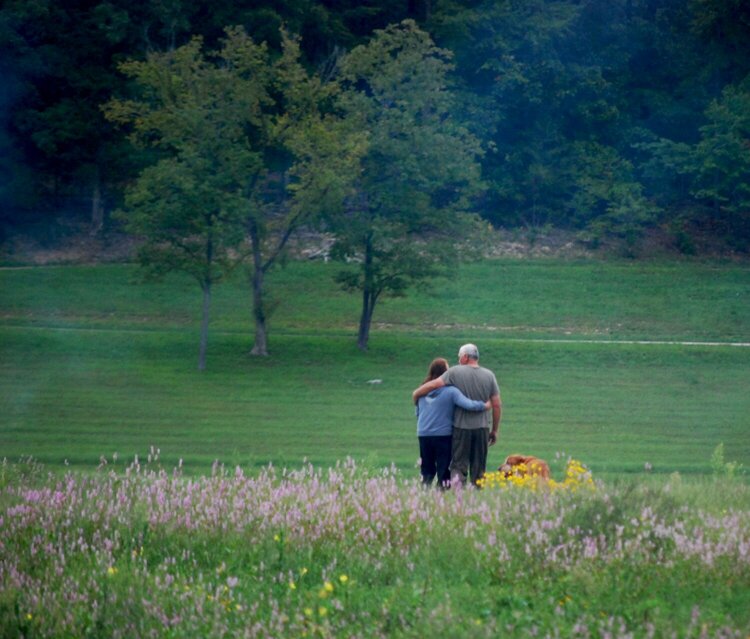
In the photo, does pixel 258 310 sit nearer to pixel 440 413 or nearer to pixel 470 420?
pixel 440 413

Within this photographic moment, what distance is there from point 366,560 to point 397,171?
2818cm

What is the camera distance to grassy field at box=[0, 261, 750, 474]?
1989cm

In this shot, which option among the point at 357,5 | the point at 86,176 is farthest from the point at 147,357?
the point at 357,5

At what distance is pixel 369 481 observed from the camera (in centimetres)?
886

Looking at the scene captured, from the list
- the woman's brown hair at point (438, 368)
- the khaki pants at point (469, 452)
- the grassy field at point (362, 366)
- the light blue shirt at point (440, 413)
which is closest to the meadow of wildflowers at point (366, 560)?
the khaki pants at point (469, 452)

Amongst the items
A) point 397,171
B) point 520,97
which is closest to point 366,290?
point 397,171

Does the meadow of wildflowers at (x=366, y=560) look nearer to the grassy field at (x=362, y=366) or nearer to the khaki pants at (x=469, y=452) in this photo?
the khaki pants at (x=469, y=452)

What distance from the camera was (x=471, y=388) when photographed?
10.9m

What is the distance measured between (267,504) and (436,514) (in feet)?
4.40

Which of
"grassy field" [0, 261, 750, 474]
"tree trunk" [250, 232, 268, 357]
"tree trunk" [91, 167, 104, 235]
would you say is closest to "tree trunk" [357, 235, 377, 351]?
"grassy field" [0, 261, 750, 474]

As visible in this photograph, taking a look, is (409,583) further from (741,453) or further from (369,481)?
(741,453)

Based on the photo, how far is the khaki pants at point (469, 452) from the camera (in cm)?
1091

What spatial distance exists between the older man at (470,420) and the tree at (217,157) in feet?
69.2

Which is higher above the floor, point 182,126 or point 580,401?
point 182,126
